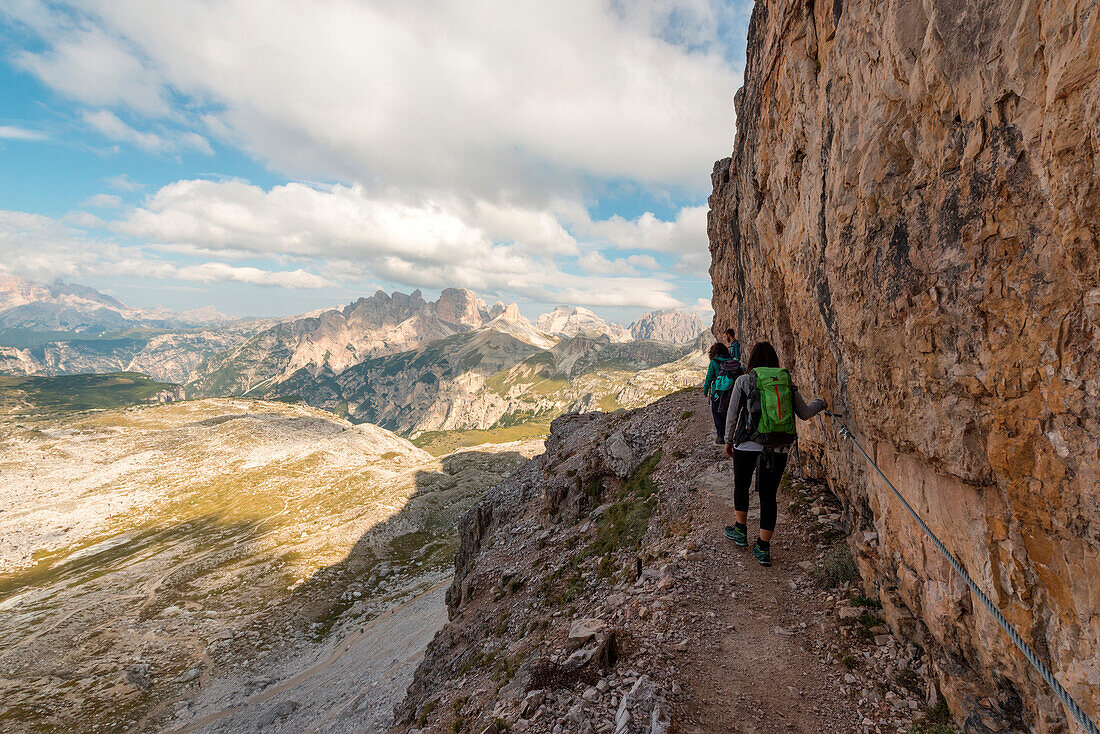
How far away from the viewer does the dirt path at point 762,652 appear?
7.73 meters

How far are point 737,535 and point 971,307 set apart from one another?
896 centimetres

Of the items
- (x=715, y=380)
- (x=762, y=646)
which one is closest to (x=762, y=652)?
(x=762, y=646)

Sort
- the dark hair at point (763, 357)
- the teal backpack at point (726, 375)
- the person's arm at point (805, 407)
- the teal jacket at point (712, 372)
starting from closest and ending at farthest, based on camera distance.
→ the person's arm at point (805, 407)
the dark hair at point (763, 357)
the teal backpack at point (726, 375)
the teal jacket at point (712, 372)

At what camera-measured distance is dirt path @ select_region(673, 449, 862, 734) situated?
7.73 m

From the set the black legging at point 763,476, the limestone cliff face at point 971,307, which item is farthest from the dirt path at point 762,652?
the limestone cliff face at point 971,307

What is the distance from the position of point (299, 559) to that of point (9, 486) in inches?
4914

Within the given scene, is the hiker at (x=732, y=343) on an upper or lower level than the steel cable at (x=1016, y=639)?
upper

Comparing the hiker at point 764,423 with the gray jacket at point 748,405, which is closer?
the hiker at point 764,423

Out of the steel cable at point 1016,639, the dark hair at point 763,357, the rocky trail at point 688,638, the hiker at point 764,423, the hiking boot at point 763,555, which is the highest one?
the dark hair at point 763,357

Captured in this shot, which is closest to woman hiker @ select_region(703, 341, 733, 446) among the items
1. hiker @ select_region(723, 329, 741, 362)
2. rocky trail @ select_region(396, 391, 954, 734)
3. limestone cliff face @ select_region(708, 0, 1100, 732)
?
hiker @ select_region(723, 329, 741, 362)

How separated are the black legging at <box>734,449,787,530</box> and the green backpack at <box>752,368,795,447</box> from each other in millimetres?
602

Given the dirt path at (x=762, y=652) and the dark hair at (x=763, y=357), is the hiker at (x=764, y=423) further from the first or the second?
the dirt path at (x=762, y=652)

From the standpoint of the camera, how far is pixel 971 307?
6.08 metres

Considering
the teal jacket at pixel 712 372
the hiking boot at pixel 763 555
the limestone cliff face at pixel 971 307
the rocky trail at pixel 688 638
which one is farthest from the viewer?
A: the teal jacket at pixel 712 372
